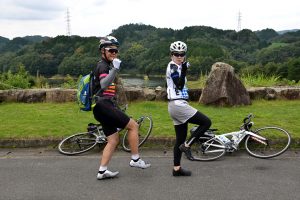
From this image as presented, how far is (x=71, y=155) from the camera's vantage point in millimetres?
6316

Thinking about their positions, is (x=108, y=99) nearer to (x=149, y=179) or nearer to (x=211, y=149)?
(x=149, y=179)

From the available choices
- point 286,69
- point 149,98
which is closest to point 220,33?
point 286,69

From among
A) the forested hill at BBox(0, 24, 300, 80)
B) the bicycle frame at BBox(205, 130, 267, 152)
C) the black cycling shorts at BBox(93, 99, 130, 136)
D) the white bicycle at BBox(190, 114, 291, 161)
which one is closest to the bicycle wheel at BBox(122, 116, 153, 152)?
the white bicycle at BBox(190, 114, 291, 161)

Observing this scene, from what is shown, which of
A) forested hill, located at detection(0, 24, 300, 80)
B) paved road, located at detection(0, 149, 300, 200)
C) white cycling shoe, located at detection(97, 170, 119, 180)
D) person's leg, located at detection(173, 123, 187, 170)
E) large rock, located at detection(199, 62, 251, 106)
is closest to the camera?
paved road, located at detection(0, 149, 300, 200)

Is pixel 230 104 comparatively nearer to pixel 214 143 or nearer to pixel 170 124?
pixel 170 124

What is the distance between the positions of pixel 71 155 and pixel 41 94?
4.95 m

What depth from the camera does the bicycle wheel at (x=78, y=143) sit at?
6.48m

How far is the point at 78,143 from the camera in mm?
6488

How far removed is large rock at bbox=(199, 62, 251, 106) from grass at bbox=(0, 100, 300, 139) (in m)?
0.24

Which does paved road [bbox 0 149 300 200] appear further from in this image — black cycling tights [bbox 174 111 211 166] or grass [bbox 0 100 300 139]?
grass [bbox 0 100 300 139]

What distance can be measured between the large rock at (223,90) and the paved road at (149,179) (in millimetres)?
3516

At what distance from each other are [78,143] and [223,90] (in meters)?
4.58

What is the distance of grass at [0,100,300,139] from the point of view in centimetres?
712

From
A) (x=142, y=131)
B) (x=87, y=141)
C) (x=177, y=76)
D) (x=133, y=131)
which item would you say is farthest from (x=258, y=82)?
(x=133, y=131)
